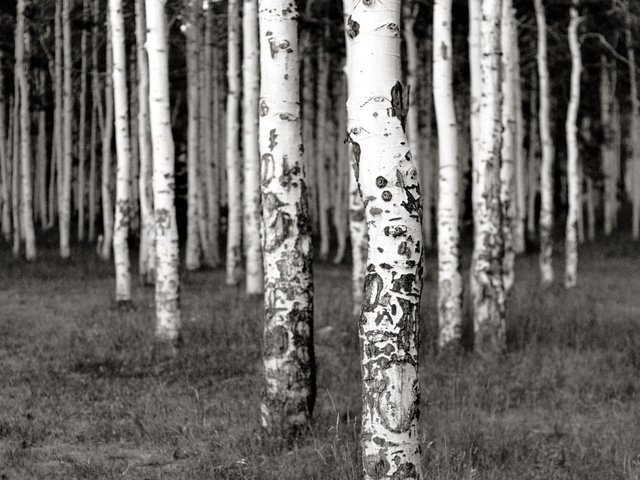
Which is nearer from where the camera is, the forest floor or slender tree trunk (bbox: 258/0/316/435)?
the forest floor

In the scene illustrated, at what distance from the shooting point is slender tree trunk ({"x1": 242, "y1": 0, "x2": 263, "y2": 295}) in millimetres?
15039

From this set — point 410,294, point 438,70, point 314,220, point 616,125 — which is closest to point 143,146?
point 438,70

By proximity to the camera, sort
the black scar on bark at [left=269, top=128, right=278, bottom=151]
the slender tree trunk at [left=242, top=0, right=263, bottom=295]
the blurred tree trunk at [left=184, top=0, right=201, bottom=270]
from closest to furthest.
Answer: the black scar on bark at [left=269, top=128, right=278, bottom=151] → the slender tree trunk at [left=242, top=0, right=263, bottom=295] → the blurred tree trunk at [left=184, top=0, right=201, bottom=270]

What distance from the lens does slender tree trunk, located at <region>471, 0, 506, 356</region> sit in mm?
9812

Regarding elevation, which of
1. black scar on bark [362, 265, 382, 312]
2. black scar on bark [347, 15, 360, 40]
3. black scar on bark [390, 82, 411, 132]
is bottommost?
black scar on bark [362, 265, 382, 312]

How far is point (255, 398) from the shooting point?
7605mm

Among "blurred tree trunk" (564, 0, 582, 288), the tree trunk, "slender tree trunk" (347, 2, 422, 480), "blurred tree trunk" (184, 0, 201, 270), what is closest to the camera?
"slender tree trunk" (347, 2, 422, 480)

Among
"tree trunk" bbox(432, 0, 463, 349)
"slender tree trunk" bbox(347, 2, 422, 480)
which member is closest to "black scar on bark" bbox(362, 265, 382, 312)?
"slender tree trunk" bbox(347, 2, 422, 480)

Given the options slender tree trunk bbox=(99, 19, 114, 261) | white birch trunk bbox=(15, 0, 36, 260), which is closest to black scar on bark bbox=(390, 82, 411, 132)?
white birch trunk bbox=(15, 0, 36, 260)

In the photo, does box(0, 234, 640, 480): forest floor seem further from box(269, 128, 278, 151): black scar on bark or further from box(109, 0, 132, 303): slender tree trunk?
box(269, 128, 278, 151): black scar on bark

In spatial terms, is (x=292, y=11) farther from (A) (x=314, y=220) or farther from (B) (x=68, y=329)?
(A) (x=314, y=220)

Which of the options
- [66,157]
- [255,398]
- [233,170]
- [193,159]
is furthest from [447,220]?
[66,157]

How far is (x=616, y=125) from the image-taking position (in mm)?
36281

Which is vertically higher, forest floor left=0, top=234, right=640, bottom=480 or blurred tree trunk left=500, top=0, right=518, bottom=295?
blurred tree trunk left=500, top=0, right=518, bottom=295
